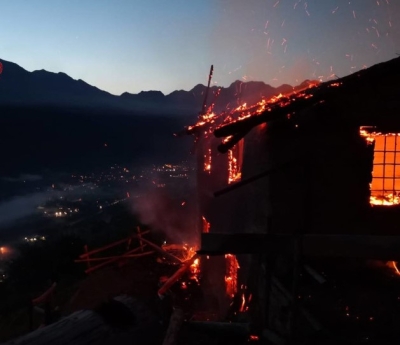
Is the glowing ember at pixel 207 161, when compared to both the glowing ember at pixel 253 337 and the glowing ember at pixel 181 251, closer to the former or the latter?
the glowing ember at pixel 181 251

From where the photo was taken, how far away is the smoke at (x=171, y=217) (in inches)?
1125

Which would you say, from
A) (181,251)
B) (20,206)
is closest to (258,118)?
(181,251)

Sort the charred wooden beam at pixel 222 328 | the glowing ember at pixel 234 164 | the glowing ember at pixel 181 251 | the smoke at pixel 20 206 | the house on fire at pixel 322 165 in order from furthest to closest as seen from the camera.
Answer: the smoke at pixel 20 206
the glowing ember at pixel 181 251
the glowing ember at pixel 234 164
the house on fire at pixel 322 165
the charred wooden beam at pixel 222 328

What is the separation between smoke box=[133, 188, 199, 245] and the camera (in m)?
28.6

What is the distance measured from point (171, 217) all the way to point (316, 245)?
101ft

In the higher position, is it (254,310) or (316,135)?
(316,135)

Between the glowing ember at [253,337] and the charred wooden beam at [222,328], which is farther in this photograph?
the charred wooden beam at [222,328]

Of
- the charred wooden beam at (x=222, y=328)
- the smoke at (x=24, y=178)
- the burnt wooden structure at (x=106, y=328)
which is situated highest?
the burnt wooden structure at (x=106, y=328)

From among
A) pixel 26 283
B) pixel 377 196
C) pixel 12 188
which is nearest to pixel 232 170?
pixel 377 196

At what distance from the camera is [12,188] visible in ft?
328

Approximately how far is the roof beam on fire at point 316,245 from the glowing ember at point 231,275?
247 inches

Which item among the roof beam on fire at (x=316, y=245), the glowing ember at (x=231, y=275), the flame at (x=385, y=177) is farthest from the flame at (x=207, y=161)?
the roof beam on fire at (x=316, y=245)

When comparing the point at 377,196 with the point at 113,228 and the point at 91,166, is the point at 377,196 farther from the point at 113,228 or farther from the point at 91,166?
the point at 91,166

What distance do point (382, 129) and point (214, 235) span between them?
511 cm
